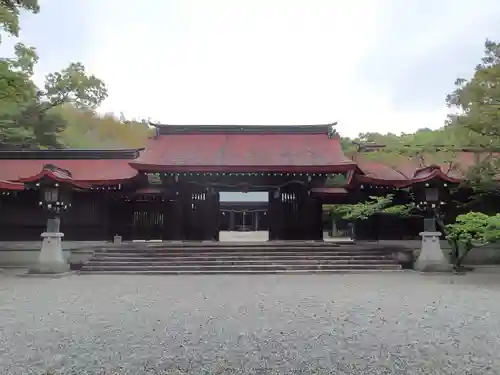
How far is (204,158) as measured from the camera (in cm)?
1770

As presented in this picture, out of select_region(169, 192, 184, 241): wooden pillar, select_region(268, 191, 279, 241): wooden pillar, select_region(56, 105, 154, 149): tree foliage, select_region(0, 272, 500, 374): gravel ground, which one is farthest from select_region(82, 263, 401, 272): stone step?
select_region(56, 105, 154, 149): tree foliage

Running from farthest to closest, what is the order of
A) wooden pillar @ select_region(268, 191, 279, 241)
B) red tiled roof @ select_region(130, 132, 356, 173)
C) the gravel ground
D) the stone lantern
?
wooden pillar @ select_region(268, 191, 279, 241) → red tiled roof @ select_region(130, 132, 356, 173) → the stone lantern → the gravel ground

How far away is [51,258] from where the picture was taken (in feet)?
44.0

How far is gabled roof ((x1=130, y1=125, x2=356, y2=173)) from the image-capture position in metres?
16.2

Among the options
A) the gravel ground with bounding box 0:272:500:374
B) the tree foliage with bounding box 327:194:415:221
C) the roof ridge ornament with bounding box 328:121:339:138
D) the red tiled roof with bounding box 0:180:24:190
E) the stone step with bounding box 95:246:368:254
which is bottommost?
the gravel ground with bounding box 0:272:500:374

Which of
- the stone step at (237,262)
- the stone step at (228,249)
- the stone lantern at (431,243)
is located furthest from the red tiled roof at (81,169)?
the stone lantern at (431,243)

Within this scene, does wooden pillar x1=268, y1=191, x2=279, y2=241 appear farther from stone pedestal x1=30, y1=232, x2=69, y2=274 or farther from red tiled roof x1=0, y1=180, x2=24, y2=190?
red tiled roof x1=0, y1=180, x2=24, y2=190

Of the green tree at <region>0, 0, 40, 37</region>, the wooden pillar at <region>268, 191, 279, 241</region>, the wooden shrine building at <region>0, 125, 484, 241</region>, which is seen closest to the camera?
the green tree at <region>0, 0, 40, 37</region>

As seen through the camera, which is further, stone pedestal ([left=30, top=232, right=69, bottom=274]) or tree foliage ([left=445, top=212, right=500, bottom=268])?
stone pedestal ([left=30, top=232, right=69, bottom=274])

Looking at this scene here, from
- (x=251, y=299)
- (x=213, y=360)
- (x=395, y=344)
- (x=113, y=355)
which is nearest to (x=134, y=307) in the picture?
(x=251, y=299)

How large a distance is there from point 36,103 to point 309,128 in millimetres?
17952

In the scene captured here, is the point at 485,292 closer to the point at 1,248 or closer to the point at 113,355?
the point at 113,355

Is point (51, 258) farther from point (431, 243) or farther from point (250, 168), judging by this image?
point (431, 243)

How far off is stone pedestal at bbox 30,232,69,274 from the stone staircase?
Result: 723 mm
